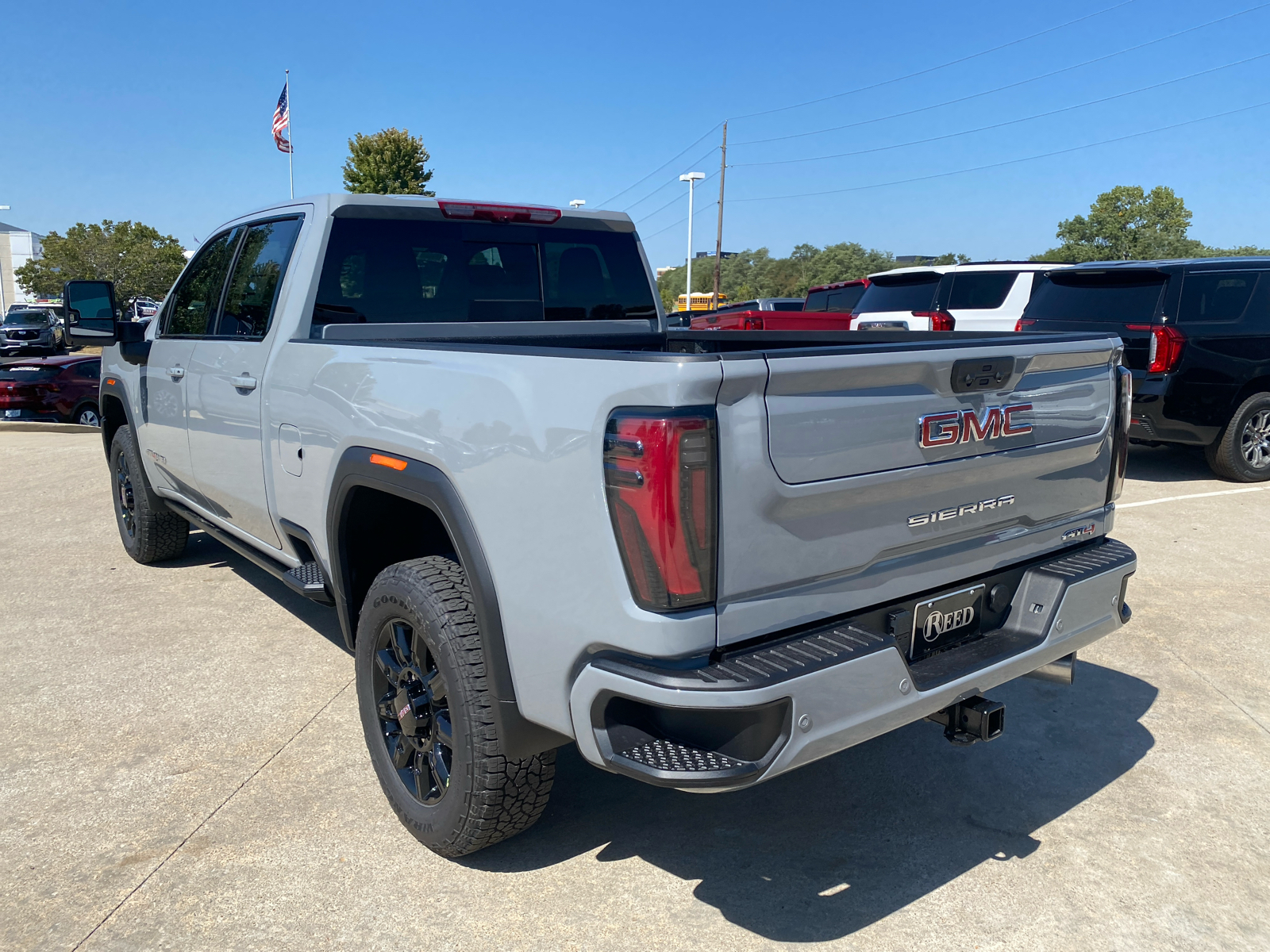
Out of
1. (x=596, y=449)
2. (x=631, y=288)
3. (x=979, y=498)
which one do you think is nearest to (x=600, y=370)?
(x=596, y=449)

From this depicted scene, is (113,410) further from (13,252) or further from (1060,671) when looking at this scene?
(13,252)

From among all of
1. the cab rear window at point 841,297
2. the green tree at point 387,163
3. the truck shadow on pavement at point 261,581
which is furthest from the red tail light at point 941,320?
the green tree at point 387,163

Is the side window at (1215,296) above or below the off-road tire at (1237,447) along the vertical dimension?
above

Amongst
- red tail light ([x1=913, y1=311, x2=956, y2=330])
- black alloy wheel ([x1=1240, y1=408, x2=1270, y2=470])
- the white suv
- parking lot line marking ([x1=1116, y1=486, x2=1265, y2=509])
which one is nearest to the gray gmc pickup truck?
parking lot line marking ([x1=1116, y1=486, x2=1265, y2=509])

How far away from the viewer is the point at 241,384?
12.9ft

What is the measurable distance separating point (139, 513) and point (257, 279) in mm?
2489

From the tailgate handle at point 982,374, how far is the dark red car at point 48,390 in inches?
512

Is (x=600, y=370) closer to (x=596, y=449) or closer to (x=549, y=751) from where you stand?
(x=596, y=449)

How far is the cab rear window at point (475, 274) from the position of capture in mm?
3762

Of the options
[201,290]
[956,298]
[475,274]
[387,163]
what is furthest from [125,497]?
[387,163]

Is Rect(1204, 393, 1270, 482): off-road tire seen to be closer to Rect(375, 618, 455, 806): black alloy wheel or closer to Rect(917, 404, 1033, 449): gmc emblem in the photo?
Rect(917, 404, 1033, 449): gmc emblem

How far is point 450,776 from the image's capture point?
8.88 feet

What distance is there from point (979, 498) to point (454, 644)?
1.46m

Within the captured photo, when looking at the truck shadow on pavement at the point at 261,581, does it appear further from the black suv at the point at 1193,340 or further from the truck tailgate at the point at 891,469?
the black suv at the point at 1193,340
